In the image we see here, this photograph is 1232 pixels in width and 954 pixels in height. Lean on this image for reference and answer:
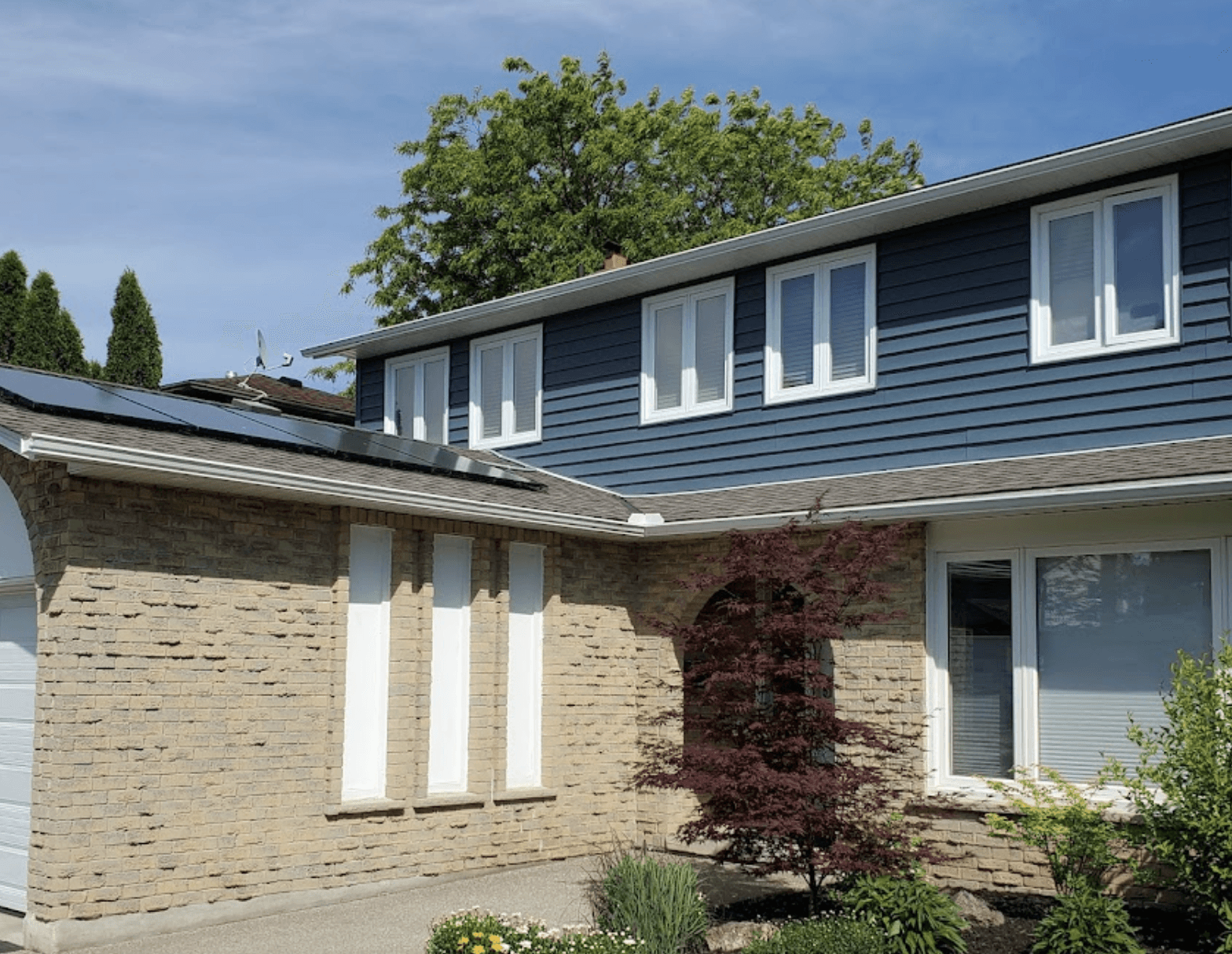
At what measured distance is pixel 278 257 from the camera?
21953 millimetres

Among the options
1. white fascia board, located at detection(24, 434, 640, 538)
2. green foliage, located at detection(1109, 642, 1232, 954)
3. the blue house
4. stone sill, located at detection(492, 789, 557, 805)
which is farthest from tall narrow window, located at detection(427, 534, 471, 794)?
green foliage, located at detection(1109, 642, 1232, 954)

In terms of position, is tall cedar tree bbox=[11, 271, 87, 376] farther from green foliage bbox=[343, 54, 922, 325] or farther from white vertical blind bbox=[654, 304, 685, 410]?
white vertical blind bbox=[654, 304, 685, 410]

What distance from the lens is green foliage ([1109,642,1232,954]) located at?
8828mm

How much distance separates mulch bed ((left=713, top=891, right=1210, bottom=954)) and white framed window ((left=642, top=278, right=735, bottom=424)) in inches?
225

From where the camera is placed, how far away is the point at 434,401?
1811 centimetres

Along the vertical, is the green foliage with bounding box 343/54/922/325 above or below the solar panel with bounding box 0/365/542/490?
above

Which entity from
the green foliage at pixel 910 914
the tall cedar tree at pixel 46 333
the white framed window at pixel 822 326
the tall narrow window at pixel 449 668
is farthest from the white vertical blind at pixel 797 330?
the tall cedar tree at pixel 46 333

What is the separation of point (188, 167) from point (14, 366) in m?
4.54

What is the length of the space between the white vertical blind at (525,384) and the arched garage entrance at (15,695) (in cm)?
712

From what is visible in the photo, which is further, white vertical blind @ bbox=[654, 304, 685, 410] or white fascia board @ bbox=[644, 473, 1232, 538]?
white vertical blind @ bbox=[654, 304, 685, 410]

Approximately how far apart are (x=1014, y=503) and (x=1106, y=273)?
94.8 inches

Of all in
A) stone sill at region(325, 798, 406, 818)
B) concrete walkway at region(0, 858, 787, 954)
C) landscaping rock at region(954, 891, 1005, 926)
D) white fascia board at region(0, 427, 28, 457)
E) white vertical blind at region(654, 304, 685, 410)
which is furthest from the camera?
white vertical blind at region(654, 304, 685, 410)

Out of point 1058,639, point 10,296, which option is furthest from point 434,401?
point 10,296

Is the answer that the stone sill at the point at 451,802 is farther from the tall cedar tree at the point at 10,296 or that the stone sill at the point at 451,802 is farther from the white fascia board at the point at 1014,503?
the tall cedar tree at the point at 10,296
